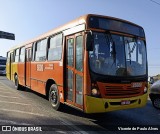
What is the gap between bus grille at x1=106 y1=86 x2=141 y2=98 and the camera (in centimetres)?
749

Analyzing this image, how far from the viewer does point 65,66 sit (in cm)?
891

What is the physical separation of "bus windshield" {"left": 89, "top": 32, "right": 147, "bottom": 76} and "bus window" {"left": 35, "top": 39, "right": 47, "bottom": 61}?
4055 millimetres

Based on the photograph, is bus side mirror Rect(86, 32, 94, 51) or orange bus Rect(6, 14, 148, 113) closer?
bus side mirror Rect(86, 32, 94, 51)

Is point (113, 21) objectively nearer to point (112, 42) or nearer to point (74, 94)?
point (112, 42)

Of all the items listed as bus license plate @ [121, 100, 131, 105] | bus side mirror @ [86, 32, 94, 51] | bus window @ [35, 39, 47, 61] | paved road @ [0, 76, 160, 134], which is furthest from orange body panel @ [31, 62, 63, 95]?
bus license plate @ [121, 100, 131, 105]

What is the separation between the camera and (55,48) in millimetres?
9914

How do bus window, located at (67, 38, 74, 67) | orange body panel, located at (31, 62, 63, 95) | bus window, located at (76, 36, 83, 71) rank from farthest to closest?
orange body panel, located at (31, 62, 63, 95) → bus window, located at (67, 38, 74, 67) → bus window, located at (76, 36, 83, 71)

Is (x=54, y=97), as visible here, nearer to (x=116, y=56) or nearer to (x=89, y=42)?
(x=116, y=56)

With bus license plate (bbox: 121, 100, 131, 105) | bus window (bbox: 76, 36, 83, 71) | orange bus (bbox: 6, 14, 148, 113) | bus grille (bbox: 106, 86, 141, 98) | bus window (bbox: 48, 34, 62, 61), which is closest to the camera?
orange bus (bbox: 6, 14, 148, 113)

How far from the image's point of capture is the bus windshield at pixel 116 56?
7.52 metres

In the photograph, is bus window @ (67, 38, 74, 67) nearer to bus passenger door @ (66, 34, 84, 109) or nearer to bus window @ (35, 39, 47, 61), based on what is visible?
bus passenger door @ (66, 34, 84, 109)

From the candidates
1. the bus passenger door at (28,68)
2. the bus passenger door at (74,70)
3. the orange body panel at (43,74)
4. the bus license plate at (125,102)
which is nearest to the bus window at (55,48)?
the orange body panel at (43,74)

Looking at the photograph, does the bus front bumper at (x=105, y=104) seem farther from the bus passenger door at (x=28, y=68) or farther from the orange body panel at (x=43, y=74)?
the bus passenger door at (x=28, y=68)

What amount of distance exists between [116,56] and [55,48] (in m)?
2.93
